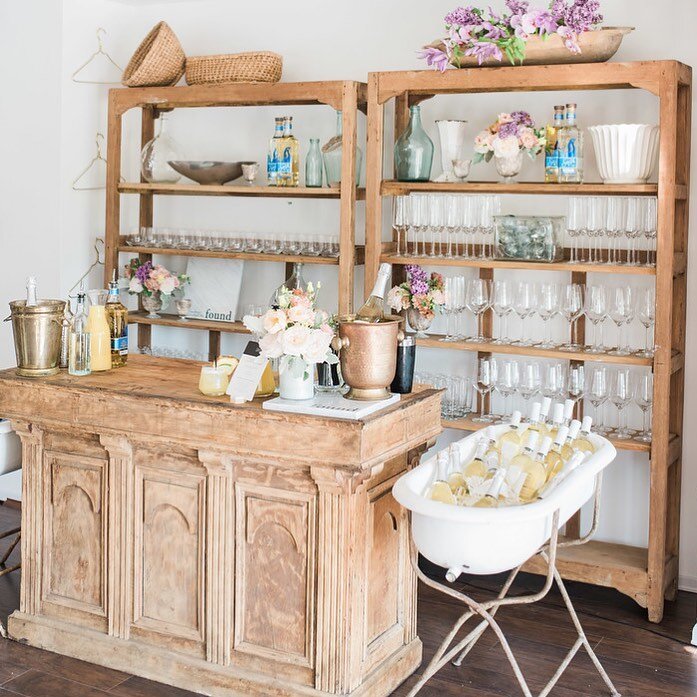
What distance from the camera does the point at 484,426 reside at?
15.3 ft

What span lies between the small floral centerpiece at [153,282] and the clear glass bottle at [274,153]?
2.47 feet

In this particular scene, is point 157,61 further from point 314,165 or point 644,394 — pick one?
point 644,394

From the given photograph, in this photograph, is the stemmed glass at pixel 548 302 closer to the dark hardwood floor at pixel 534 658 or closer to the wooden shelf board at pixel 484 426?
the wooden shelf board at pixel 484 426

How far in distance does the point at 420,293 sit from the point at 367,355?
4.79 feet

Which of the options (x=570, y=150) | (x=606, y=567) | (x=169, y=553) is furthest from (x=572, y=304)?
(x=169, y=553)

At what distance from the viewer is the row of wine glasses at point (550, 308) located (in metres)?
4.45

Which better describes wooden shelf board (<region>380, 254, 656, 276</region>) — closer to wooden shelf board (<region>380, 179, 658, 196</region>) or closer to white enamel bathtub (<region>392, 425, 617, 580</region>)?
wooden shelf board (<region>380, 179, 658, 196</region>)

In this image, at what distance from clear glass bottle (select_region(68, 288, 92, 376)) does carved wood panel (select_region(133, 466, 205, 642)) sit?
466mm

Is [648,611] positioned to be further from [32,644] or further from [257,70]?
[257,70]

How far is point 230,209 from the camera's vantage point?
18.5 feet

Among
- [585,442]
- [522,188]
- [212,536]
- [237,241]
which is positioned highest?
[522,188]

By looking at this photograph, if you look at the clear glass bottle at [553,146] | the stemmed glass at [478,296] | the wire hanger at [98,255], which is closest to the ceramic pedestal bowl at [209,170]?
the wire hanger at [98,255]

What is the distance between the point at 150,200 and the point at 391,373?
2.79m

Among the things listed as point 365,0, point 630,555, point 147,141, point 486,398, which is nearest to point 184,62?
point 147,141
